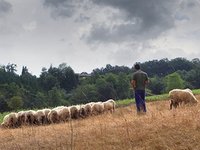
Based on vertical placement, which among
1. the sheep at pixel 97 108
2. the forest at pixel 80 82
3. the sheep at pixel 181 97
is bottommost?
the sheep at pixel 97 108

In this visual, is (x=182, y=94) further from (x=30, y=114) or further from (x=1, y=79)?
(x=1, y=79)

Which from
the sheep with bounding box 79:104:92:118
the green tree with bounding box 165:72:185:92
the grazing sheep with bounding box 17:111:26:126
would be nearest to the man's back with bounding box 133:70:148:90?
the sheep with bounding box 79:104:92:118

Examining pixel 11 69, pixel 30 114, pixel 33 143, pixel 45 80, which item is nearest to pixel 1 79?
pixel 45 80

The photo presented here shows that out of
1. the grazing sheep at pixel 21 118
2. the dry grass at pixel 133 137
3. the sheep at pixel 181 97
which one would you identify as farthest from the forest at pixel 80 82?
the dry grass at pixel 133 137

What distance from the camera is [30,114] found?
23.7m

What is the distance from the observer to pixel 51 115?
75.4ft

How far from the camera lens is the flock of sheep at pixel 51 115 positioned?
22969 mm

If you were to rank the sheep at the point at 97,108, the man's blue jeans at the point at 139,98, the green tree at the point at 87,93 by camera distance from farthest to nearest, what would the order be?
the sheep at the point at 97,108 < the man's blue jeans at the point at 139,98 < the green tree at the point at 87,93

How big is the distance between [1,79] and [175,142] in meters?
89.3

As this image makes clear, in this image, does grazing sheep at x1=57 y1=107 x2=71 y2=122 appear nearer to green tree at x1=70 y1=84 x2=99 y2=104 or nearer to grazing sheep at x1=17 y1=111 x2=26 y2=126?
grazing sheep at x1=17 y1=111 x2=26 y2=126

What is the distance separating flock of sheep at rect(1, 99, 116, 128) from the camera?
23.0 metres

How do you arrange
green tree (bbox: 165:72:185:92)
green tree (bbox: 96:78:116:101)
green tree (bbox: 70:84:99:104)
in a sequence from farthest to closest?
green tree (bbox: 165:72:185:92), green tree (bbox: 96:78:116:101), green tree (bbox: 70:84:99:104)

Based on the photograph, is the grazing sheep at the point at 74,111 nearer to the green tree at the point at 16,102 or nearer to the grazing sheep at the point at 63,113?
the grazing sheep at the point at 63,113

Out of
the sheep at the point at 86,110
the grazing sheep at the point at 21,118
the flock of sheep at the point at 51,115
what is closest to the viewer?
the flock of sheep at the point at 51,115
